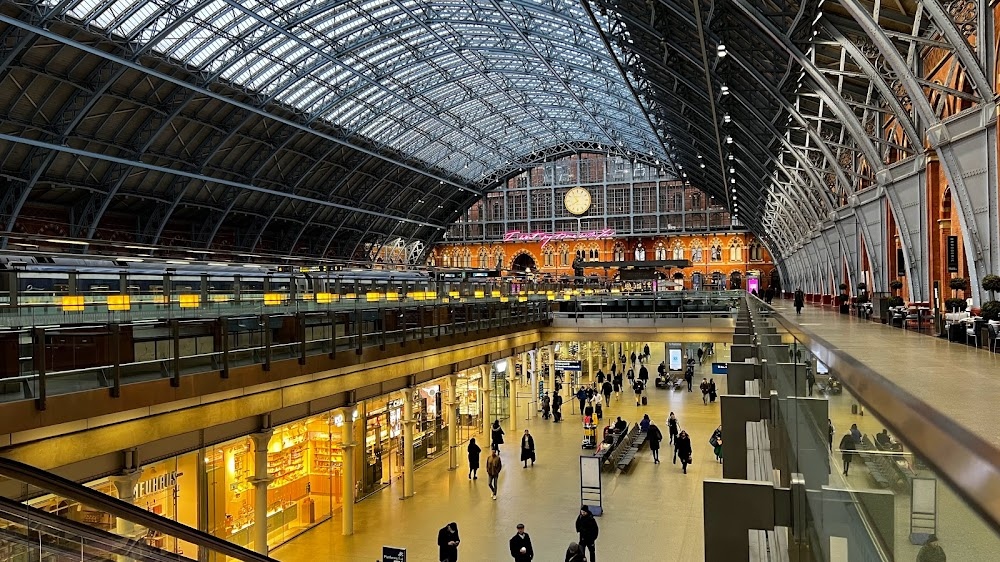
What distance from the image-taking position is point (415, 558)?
1583 centimetres

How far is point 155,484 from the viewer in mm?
13016

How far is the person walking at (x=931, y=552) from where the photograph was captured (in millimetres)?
870

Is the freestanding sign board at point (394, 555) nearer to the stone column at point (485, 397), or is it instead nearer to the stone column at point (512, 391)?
the stone column at point (485, 397)

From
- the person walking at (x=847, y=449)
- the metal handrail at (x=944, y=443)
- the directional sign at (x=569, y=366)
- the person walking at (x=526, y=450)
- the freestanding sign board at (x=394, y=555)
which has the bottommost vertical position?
the person walking at (x=526, y=450)

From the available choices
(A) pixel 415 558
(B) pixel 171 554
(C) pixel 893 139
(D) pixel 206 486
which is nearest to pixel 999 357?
(B) pixel 171 554

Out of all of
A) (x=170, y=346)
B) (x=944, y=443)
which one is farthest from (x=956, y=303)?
(x=944, y=443)

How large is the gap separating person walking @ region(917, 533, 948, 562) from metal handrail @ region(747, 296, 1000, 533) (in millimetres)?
89

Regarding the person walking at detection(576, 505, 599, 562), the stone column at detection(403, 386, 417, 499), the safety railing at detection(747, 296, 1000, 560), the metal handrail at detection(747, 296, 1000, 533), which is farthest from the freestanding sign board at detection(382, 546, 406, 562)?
the metal handrail at detection(747, 296, 1000, 533)

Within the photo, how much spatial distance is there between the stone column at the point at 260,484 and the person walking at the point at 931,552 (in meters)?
15.4

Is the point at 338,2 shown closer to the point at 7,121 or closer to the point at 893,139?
the point at 7,121

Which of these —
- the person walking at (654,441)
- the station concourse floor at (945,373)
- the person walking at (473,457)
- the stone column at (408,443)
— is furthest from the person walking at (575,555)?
the person walking at (654,441)

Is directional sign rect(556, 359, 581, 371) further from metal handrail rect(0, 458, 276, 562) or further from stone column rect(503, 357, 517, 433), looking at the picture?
metal handrail rect(0, 458, 276, 562)

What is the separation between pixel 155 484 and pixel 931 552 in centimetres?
1419

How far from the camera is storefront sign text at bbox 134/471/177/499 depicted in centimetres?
1253
